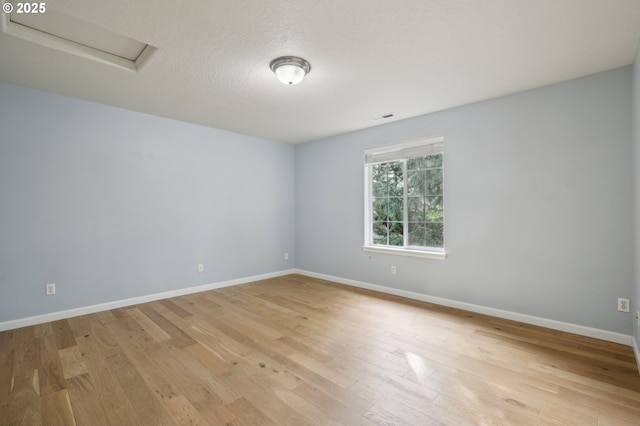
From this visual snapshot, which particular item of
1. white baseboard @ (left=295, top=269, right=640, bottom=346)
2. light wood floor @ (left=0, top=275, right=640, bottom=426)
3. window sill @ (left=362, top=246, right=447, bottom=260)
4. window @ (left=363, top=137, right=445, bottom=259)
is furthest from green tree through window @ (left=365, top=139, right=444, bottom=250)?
light wood floor @ (left=0, top=275, right=640, bottom=426)

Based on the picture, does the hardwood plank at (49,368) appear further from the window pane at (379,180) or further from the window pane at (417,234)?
the window pane at (379,180)

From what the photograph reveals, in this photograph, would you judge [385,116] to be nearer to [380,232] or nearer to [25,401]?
[380,232]

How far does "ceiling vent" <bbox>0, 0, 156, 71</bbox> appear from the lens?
6.54ft

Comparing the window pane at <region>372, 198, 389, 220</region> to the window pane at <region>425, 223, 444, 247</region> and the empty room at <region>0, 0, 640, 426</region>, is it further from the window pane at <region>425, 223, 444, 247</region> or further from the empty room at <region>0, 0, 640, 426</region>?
the window pane at <region>425, 223, 444, 247</region>

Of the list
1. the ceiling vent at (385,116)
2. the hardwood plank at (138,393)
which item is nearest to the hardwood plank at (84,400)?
the hardwood plank at (138,393)

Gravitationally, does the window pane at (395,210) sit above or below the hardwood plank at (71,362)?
above

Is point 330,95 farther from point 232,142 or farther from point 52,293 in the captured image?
point 52,293

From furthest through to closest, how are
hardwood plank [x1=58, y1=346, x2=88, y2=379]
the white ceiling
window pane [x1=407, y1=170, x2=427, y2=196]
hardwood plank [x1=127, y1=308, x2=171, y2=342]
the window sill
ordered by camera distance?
window pane [x1=407, y1=170, x2=427, y2=196], the window sill, hardwood plank [x1=127, y1=308, x2=171, y2=342], hardwood plank [x1=58, y1=346, x2=88, y2=379], the white ceiling

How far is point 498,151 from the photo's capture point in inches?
128

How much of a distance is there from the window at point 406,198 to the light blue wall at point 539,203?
161mm

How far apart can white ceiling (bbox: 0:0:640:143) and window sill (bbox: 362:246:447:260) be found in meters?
1.84

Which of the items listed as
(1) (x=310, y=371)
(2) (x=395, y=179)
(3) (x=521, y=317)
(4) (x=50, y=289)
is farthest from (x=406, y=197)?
(4) (x=50, y=289)

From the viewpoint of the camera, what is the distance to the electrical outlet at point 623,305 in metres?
2.55

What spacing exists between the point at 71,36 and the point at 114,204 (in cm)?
199
